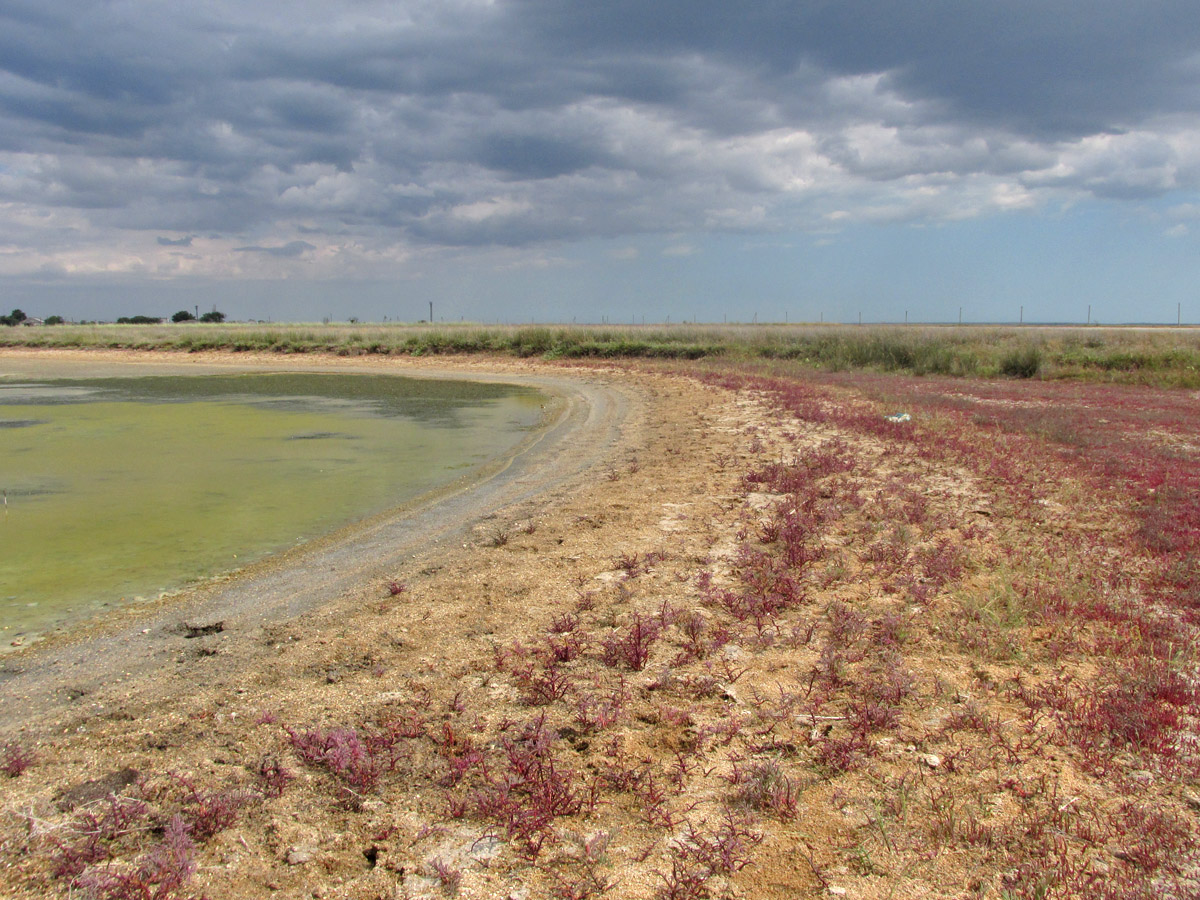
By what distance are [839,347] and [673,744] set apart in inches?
1103

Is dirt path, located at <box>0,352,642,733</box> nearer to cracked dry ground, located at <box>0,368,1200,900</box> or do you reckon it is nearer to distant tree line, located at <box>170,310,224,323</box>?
cracked dry ground, located at <box>0,368,1200,900</box>

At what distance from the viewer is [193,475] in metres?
10.5

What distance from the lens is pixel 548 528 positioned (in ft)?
22.9

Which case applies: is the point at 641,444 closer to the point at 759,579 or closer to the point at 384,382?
the point at 759,579

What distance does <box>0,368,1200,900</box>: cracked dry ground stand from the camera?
8.48 feet

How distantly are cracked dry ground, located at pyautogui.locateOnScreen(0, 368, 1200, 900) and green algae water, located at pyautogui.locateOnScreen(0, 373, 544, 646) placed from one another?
243cm

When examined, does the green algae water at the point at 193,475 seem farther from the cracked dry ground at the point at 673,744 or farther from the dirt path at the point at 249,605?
the cracked dry ground at the point at 673,744

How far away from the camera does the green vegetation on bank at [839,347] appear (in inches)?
976

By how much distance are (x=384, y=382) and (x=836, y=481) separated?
2186cm

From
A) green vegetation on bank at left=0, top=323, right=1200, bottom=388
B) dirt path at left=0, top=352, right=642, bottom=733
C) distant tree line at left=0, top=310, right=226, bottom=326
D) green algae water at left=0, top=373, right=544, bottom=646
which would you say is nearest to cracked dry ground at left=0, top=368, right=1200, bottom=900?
dirt path at left=0, top=352, right=642, bottom=733

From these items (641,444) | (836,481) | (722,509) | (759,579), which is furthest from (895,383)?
(759,579)

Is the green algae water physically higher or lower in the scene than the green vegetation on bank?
lower

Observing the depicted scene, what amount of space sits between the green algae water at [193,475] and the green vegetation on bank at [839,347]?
41.5 ft

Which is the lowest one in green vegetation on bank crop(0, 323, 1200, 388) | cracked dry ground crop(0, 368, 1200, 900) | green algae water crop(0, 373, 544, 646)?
cracked dry ground crop(0, 368, 1200, 900)
